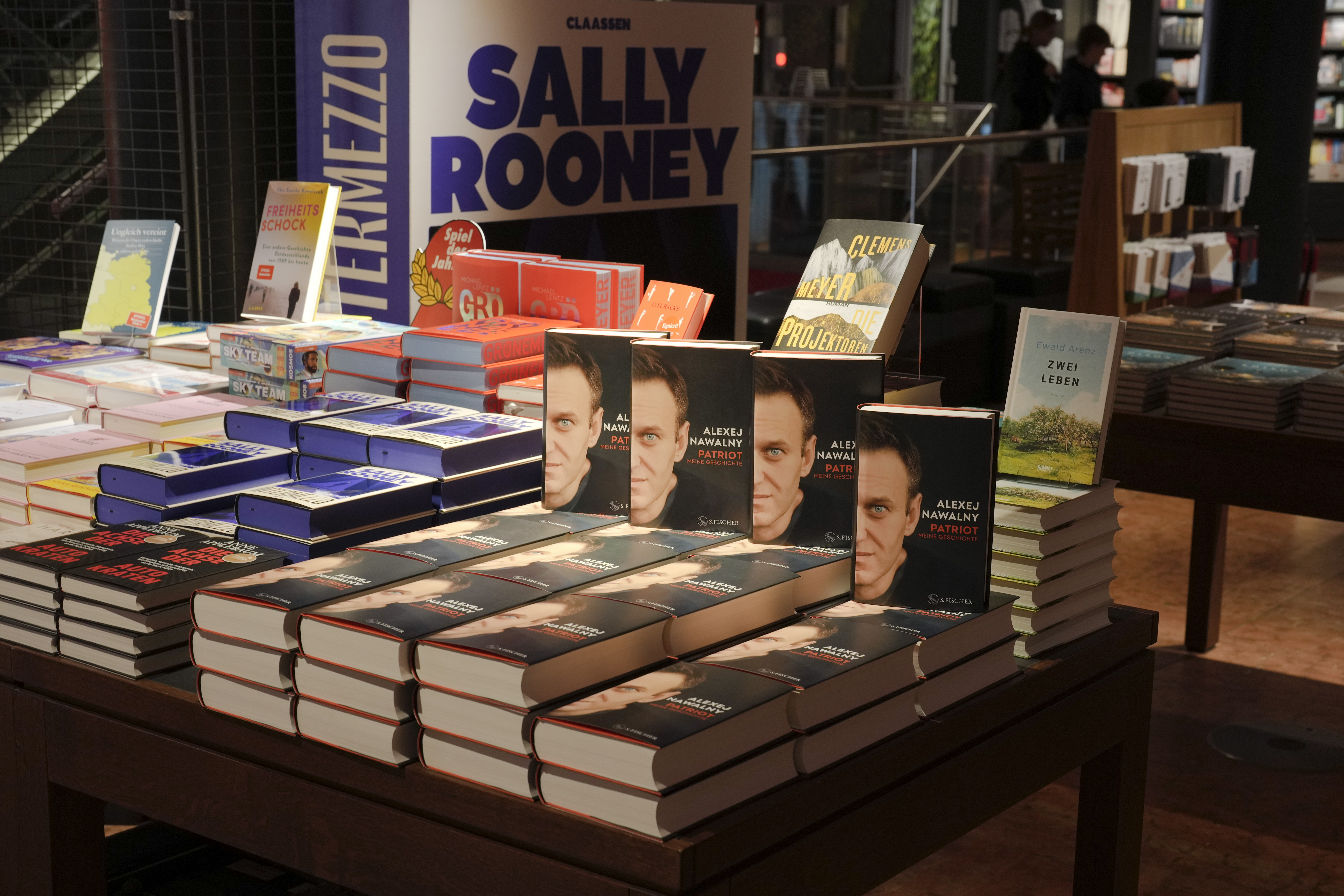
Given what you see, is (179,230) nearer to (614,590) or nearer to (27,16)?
(614,590)

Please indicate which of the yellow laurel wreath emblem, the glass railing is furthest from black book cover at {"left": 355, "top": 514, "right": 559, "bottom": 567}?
the glass railing

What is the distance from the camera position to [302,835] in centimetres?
139

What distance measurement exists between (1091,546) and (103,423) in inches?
65.2

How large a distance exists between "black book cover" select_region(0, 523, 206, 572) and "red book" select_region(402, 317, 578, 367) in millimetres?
600

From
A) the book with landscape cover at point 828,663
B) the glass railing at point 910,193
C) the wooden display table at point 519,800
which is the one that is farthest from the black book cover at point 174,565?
the glass railing at point 910,193

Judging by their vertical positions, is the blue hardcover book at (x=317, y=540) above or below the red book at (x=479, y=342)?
below

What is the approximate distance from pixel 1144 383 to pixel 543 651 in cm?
249

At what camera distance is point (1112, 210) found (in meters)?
4.92

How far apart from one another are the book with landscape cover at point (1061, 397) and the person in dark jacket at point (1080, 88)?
655 centimetres

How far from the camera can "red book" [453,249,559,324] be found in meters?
2.43

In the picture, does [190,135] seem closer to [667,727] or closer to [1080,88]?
[667,727]

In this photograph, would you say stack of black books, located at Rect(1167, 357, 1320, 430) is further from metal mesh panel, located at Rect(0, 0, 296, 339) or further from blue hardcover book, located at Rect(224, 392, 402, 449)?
metal mesh panel, located at Rect(0, 0, 296, 339)

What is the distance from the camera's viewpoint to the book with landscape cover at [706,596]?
4.51 ft

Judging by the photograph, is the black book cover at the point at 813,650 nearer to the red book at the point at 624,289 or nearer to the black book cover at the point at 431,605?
the black book cover at the point at 431,605
